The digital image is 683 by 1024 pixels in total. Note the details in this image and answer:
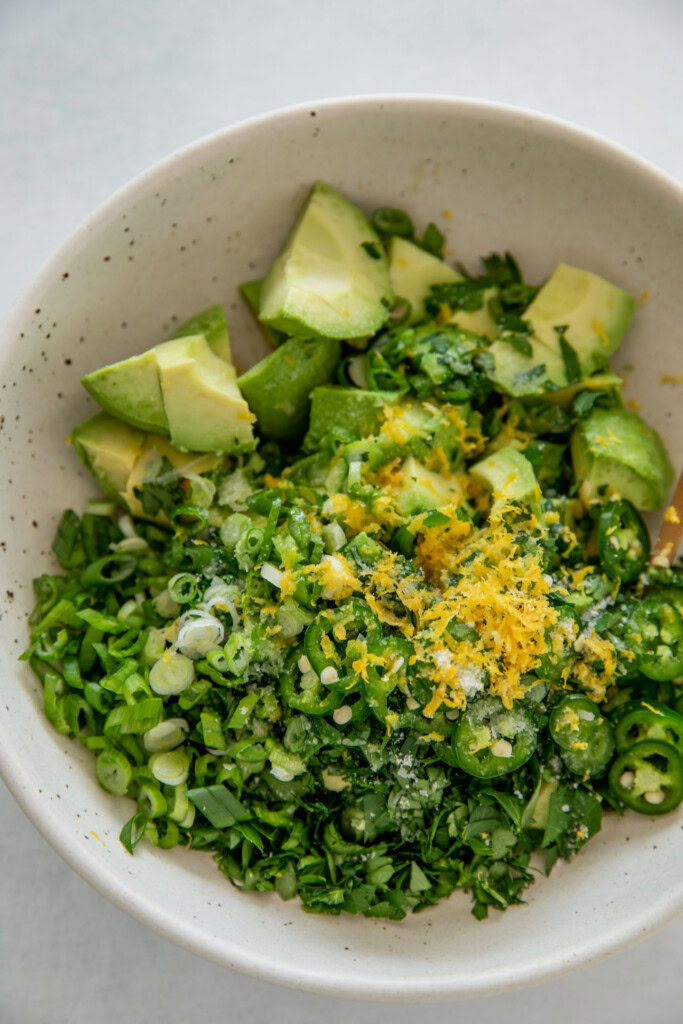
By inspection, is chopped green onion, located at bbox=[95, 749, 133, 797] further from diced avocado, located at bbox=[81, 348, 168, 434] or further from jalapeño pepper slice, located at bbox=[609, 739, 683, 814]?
jalapeño pepper slice, located at bbox=[609, 739, 683, 814]

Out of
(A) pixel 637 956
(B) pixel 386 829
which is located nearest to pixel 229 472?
(B) pixel 386 829

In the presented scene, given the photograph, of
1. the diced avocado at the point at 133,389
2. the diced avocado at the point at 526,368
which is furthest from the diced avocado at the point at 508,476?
the diced avocado at the point at 133,389

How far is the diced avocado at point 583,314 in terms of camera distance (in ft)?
6.68

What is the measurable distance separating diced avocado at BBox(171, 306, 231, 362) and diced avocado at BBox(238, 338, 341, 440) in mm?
93

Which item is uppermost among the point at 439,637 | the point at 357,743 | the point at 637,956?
the point at 439,637

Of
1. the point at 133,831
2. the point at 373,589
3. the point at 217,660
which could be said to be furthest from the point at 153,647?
the point at 373,589

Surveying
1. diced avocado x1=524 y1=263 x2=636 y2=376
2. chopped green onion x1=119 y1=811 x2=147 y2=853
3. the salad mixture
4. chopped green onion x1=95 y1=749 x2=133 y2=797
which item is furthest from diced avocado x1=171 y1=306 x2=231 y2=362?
chopped green onion x1=119 y1=811 x2=147 y2=853

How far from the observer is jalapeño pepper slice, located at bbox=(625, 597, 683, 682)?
1.89 m

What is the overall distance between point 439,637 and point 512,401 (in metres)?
0.67

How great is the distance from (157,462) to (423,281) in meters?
0.81

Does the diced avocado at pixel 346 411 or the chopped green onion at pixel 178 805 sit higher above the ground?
the diced avocado at pixel 346 411

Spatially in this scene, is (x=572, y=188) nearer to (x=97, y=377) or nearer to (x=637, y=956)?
(x=97, y=377)

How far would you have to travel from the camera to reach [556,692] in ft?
6.13

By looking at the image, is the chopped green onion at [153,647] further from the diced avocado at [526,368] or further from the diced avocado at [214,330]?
the diced avocado at [526,368]
